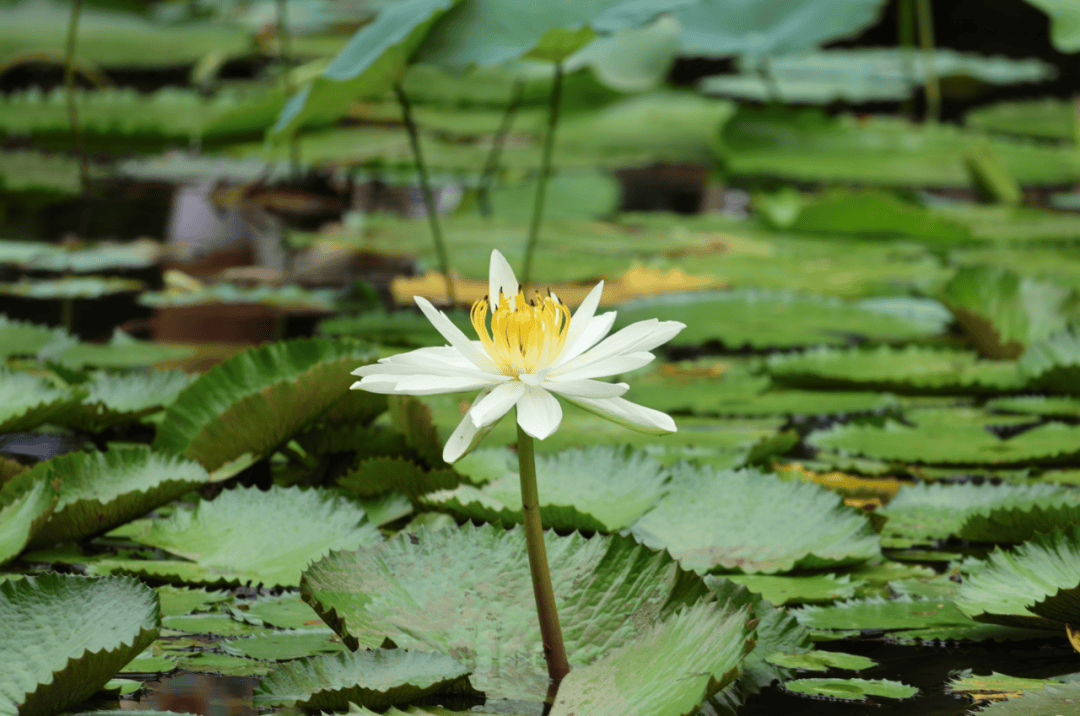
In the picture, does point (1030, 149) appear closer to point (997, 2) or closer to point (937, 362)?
point (937, 362)

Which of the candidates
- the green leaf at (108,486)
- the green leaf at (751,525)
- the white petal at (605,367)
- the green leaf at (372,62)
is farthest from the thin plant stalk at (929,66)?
the white petal at (605,367)

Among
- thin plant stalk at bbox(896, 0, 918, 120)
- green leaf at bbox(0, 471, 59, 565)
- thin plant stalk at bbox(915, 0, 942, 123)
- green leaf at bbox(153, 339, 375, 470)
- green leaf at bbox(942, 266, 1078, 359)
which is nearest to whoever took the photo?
green leaf at bbox(0, 471, 59, 565)

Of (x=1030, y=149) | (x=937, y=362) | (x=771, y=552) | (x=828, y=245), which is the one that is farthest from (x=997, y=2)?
(x=771, y=552)

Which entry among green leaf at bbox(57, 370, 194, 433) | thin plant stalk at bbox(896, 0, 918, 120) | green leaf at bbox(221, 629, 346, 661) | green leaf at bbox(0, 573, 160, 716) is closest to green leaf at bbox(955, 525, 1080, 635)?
green leaf at bbox(221, 629, 346, 661)

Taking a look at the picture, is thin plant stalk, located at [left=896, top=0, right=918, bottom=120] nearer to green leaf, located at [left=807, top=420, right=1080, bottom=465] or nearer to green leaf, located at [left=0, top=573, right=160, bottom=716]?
green leaf, located at [left=807, top=420, right=1080, bottom=465]

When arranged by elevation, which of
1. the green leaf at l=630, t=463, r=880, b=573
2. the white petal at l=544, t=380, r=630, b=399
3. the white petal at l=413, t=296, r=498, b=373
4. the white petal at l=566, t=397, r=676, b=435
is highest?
the white petal at l=413, t=296, r=498, b=373

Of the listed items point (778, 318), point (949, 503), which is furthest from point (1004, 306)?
point (949, 503)
